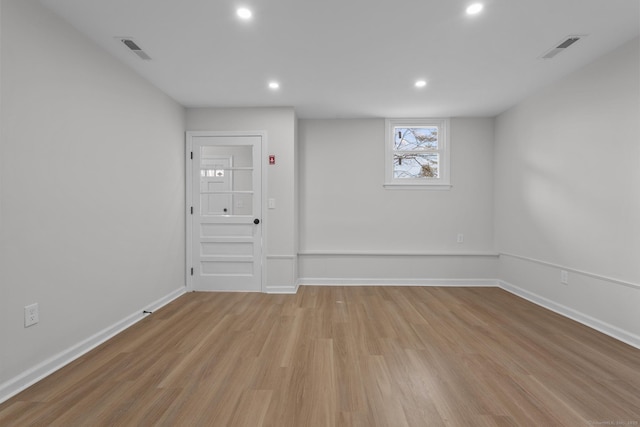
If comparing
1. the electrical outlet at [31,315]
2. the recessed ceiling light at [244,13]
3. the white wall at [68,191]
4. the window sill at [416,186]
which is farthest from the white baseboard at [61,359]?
the window sill at [416,186]

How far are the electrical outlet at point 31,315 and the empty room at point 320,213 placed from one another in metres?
0.02

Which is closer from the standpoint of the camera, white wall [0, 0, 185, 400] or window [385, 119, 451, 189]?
white wall [0, 0, 185, 400]

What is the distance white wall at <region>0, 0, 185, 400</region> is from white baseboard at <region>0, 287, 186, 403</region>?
0.03 ft

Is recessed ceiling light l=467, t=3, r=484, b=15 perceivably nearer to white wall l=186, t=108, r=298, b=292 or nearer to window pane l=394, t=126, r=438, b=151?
white wall l=186, t=108, r=298, b=292

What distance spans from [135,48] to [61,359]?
97.1 inches

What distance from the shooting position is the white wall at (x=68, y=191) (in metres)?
1.77

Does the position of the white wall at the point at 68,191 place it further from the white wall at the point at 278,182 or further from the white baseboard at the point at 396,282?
the white baseboard at the point at 396,282

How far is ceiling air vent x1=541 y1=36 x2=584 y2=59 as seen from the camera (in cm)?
237

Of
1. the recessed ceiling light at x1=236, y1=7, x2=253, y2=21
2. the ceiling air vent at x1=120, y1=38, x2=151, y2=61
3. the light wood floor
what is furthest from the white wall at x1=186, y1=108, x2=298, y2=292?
the recessed ceiling light at x1=236, y1=7, x2=253, y2=21

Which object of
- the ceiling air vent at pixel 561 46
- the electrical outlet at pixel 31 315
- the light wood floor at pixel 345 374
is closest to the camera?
the light wood floor at pixel 345 374

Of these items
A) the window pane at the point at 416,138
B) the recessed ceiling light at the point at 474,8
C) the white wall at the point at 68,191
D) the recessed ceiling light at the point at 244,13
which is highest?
the recessed ceiling light at the point at 244,13

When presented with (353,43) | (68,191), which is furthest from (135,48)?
(353,43)

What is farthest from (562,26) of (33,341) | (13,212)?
(33,341)

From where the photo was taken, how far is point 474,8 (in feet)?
6.57
